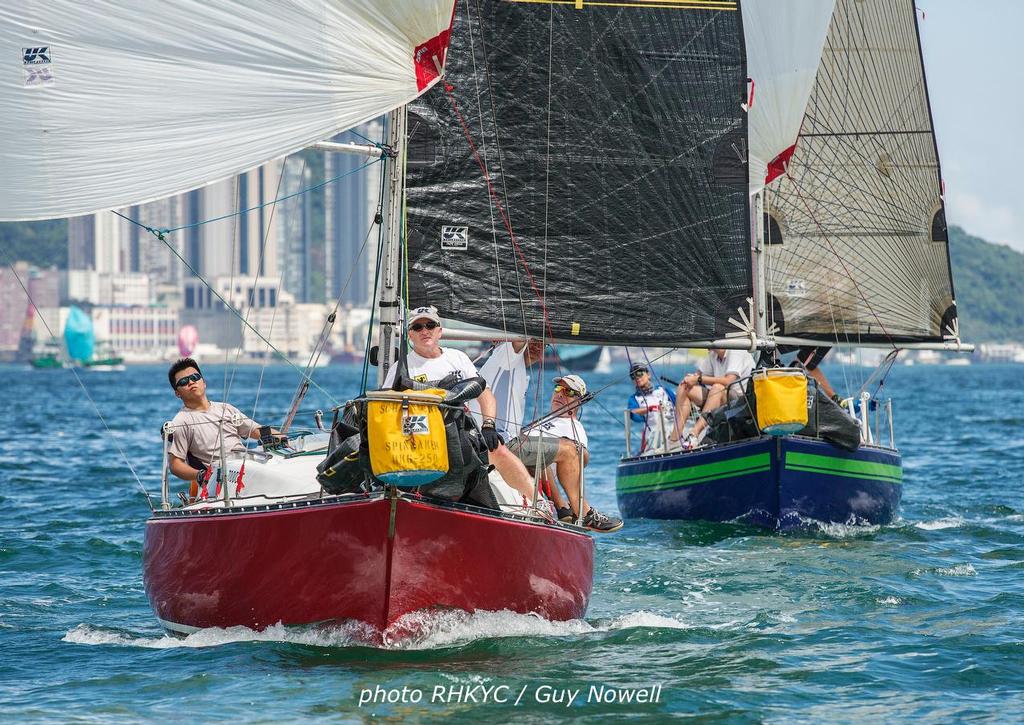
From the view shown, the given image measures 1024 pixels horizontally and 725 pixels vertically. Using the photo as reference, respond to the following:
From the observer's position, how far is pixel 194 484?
34.1ft

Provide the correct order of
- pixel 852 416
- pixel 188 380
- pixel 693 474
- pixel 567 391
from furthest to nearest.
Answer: pixel 693 474, pixel 852 416, pixel 567 391, pixel 188 380

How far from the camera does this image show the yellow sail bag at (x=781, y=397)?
14.2 metres

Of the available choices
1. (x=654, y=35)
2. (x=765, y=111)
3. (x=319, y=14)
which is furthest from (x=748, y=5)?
(x=319, y=14)

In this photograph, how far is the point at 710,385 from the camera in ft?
54.3

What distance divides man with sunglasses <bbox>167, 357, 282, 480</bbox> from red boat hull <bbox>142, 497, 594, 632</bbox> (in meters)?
0.95

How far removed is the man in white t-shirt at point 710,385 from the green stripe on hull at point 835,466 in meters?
1.48

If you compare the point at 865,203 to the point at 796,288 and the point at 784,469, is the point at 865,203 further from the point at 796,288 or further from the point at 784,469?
the point at 784,469

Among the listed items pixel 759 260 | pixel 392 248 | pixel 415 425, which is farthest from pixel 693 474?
pixel 415 425

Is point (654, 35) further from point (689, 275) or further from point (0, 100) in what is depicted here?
point (0, 100)

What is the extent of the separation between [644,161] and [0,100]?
602 cm

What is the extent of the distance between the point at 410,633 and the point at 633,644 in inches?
62.8

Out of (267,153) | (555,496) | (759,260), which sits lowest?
(555,496)

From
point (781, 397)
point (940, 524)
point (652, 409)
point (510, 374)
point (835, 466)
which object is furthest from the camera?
point (652, 409)

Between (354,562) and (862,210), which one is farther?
(862,210)
